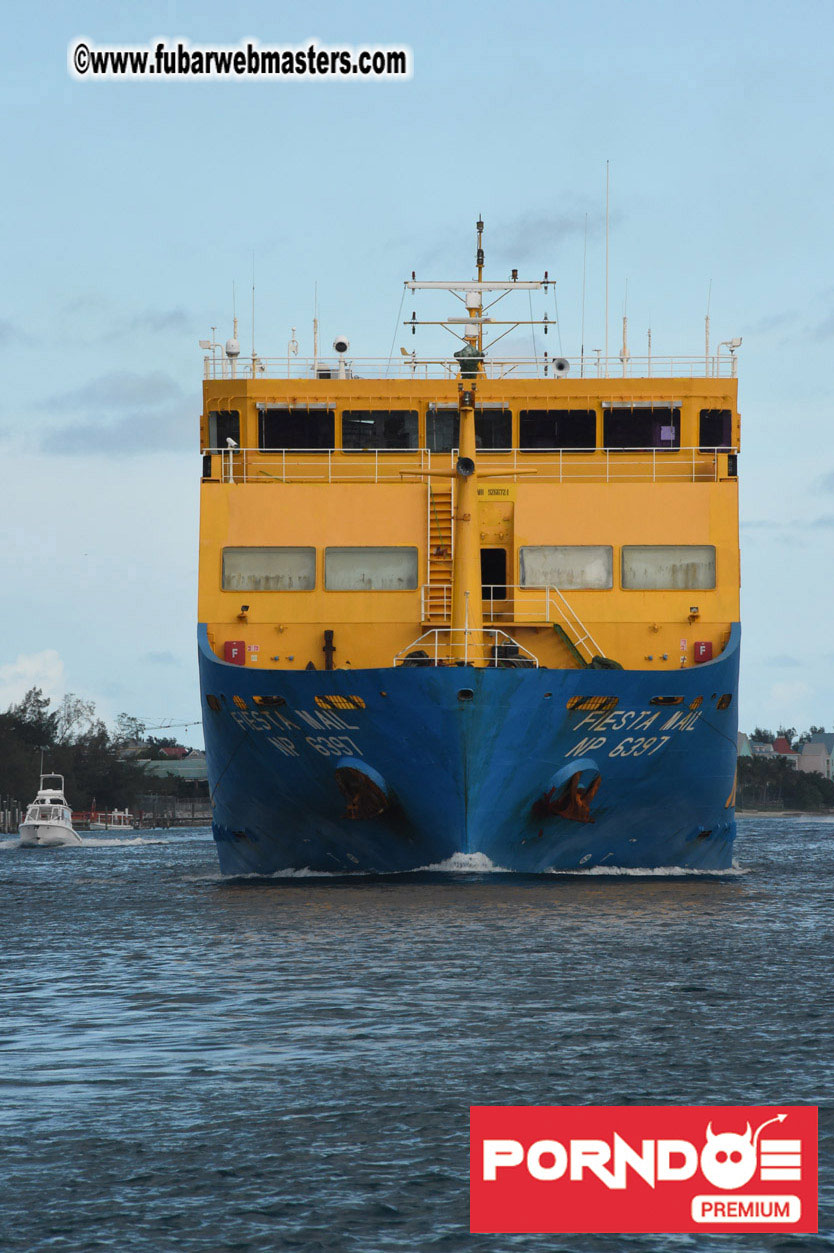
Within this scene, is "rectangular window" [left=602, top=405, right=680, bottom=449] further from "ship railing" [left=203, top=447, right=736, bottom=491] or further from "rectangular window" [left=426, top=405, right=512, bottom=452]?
"rectangular window" [left=426, top=405, right=512, bottom=452]

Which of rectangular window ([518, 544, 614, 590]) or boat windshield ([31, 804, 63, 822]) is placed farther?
boat windshield ([31, 804, 63, 822])

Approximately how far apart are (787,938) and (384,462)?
15222 mm

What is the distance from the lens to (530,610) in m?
32.7

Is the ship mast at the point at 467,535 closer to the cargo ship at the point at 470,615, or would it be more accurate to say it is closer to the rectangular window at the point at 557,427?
the cargo ship at the point at 470,615

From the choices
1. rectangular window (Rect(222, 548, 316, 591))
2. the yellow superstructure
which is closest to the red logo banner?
the yellow superstructure

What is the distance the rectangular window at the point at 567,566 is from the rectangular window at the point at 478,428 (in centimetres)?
365

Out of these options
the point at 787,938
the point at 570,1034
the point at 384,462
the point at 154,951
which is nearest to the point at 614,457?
the point at 384,462

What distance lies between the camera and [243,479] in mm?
35344

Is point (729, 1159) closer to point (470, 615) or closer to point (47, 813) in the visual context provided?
point (470, 615)

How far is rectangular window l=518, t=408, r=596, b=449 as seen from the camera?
118ft

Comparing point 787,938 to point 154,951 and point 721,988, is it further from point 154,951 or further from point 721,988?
point 154,951

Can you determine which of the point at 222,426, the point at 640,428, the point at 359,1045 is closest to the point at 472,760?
the point at 640,428

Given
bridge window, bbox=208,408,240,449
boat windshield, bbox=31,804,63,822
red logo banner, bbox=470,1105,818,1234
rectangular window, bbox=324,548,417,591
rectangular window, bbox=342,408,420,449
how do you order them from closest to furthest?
red logo banner, bbox=470,1105,818,1234
rectangular window, bbox=324,548,417,591
rectangular window, bbox=342,408,420,449
bridge window, bbox=208,408,240,449
boat windshield, bbox=31,804,63,822

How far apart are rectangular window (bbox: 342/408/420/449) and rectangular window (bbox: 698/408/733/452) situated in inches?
243
